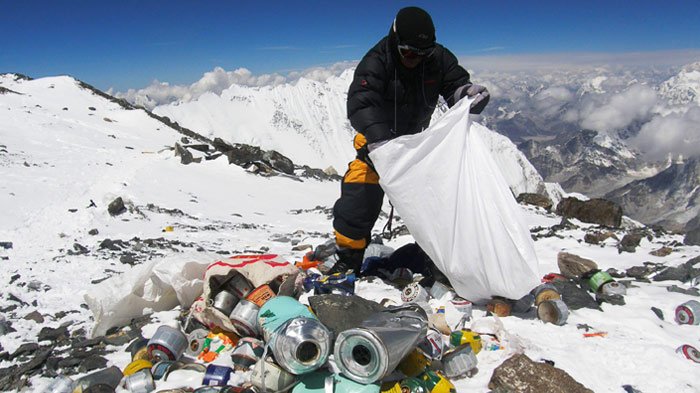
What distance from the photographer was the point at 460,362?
283cm

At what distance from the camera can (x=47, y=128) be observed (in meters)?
16.6

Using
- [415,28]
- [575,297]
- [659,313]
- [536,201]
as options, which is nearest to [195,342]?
[415,28]

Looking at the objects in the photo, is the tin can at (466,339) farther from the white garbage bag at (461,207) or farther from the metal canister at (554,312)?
the metal canister at (554,312)

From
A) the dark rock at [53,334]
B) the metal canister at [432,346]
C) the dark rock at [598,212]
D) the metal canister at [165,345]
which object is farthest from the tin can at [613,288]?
the dark rock at [598,212]

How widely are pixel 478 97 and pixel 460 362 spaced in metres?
2.27

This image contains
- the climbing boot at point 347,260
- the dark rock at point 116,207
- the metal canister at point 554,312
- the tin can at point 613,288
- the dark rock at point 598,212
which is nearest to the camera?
the metal canister at point 554,312

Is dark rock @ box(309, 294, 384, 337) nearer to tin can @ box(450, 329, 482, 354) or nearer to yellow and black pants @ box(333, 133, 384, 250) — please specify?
tin can @ box(450, 329, 482, 354)

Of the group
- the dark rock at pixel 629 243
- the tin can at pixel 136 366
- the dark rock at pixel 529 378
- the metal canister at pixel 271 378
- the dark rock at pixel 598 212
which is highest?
the metal canister at pixel 271 378

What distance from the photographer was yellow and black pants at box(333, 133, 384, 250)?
4234mm

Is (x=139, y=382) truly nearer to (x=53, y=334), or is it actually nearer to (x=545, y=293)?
(x=53, y=334)

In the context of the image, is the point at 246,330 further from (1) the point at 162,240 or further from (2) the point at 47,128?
(2) the point at 47,128

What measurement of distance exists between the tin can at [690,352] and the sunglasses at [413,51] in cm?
291

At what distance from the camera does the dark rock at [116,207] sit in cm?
836

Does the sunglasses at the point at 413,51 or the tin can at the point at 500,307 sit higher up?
the sunglasses at the point at 413,51
